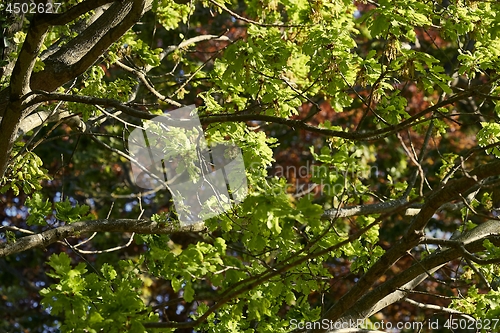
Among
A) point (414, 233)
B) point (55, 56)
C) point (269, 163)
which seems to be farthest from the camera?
point (269, 163)

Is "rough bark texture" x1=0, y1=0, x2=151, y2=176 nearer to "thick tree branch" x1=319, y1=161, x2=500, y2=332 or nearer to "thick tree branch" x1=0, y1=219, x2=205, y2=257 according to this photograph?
"thick tree branch" x1=0, y1=219, x2=205, y2=257

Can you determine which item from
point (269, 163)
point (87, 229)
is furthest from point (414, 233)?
point (87, 229)

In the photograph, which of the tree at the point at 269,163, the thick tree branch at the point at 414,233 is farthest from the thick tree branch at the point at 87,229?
the thick tree branch at the point at 414,233

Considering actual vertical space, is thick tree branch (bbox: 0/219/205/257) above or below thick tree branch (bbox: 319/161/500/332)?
above

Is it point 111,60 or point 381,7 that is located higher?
point 111,60

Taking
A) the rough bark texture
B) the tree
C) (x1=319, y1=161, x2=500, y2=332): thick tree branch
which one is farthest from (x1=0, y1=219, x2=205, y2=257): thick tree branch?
(x1=319, y1=161, x2=500, y2=332): thick tree branch

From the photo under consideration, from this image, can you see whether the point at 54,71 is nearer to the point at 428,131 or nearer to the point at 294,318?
the point at 294,318

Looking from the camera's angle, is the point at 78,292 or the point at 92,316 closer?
the point at 92,316

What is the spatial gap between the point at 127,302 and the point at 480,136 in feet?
9.78

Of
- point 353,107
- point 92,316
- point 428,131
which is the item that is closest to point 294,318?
point 428,131

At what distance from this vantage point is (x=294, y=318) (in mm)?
4969

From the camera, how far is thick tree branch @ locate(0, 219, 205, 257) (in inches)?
184

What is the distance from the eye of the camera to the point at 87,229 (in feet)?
15.8

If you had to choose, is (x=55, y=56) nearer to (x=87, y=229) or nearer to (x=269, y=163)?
(x=87, y=229)
